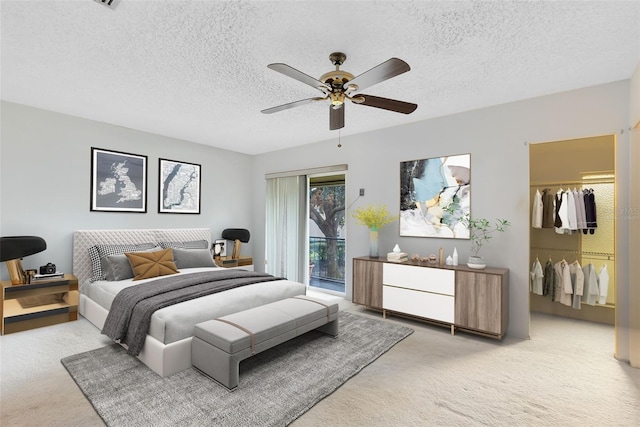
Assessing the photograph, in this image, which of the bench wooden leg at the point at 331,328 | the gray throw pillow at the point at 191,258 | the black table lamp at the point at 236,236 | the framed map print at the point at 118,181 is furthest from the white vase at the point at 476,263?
the framed map print at the point at 118,181

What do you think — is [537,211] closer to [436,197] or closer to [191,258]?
[436,197]

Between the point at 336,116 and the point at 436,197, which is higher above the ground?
the point at 336,116

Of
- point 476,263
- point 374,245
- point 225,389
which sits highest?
point 374,245

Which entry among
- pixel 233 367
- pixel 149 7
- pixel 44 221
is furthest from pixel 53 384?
pixel 149 7

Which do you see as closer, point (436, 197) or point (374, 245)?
point (436, 197)

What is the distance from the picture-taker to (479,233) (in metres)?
3.79

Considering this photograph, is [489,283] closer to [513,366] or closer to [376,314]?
[513,366]

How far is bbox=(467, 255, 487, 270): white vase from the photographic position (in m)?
3.52

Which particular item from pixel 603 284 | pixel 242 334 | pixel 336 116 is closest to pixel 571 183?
pixel 603 284

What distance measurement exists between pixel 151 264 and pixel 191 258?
26.1 inches

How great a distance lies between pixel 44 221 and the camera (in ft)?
12.8

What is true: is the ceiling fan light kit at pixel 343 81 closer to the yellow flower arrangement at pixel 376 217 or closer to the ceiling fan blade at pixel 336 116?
the ceiling fan blade at pixel 336 116

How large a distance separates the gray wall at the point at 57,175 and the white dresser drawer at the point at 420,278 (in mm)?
3627

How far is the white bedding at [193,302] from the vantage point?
8.55 feet
